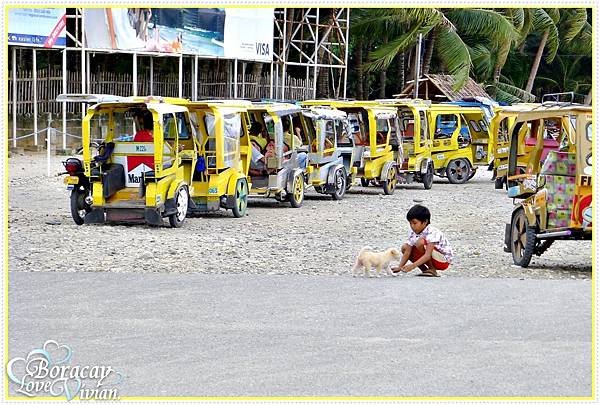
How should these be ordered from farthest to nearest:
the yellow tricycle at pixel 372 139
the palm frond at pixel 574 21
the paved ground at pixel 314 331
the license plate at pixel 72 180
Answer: the palm frond at pixel 574 21 → the yellow tricycle at pixel 372 139 → the license plate at pixel 72 180 → the paved ground at pixel 314 331

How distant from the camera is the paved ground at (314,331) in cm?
704

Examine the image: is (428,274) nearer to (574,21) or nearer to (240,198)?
(240,198)

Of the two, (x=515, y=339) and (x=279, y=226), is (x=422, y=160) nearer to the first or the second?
(x=279, y=226)

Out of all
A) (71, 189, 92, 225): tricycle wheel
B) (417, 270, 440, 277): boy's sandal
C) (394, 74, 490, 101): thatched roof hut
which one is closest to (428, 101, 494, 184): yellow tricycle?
(394, 74, 490, 101): thatched roof hut

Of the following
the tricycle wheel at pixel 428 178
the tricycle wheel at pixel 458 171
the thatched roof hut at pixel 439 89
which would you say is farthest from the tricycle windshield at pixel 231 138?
the thatched roof hut at pixel 439 89

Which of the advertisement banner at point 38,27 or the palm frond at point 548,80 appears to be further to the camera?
the palm frond at point 548,80

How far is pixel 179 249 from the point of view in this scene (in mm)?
14391

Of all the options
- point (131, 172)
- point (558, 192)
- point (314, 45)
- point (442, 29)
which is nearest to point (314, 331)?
point (558, 192)

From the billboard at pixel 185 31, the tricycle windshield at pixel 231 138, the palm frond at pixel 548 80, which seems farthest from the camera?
the palm frond at pixel 548 80

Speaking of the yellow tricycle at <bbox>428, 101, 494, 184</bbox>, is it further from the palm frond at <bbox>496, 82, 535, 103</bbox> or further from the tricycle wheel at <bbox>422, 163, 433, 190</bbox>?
the palm frond at <bbox>496, 82, 535, 103</bbox>

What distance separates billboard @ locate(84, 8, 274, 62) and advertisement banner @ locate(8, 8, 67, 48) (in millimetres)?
1077

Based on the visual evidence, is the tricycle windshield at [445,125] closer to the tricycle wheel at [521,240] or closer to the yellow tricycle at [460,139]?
the yellow tricycle at [460,139]

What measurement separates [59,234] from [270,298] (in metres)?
5.92

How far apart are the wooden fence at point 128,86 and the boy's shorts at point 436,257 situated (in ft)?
65.9
